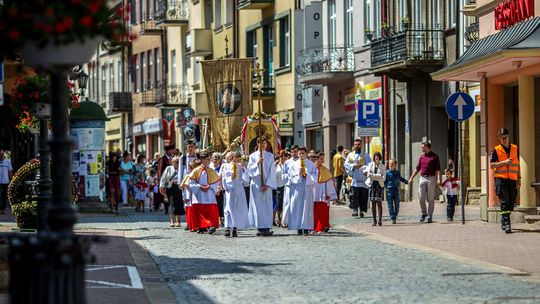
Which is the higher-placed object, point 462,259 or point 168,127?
point 168,127

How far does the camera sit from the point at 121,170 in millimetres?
41531

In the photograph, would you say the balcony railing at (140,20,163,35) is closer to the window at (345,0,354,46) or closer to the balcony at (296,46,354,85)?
the balcony at (296,46,354,85)

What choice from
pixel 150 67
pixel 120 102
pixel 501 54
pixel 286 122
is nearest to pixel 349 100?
pixel 286 122

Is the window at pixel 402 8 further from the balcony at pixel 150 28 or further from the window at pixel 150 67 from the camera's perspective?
the window at pixel 150 67

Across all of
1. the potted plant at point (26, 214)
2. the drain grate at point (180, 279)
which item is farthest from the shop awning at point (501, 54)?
the drain grate at point (180, 279)

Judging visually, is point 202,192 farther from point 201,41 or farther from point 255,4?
point 201,41

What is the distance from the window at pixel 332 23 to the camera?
46.7 meters

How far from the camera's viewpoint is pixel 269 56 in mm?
53531

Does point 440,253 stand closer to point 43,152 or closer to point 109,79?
point 43,152

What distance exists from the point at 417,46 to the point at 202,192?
41.2ft

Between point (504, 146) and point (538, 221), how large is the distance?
6.62 ft

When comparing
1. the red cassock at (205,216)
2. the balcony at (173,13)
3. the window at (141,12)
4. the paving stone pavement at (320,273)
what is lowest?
the paving stone pavement at (320,273)

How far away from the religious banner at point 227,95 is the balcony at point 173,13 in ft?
69.1

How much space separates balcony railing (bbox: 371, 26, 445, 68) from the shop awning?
26.4ft
